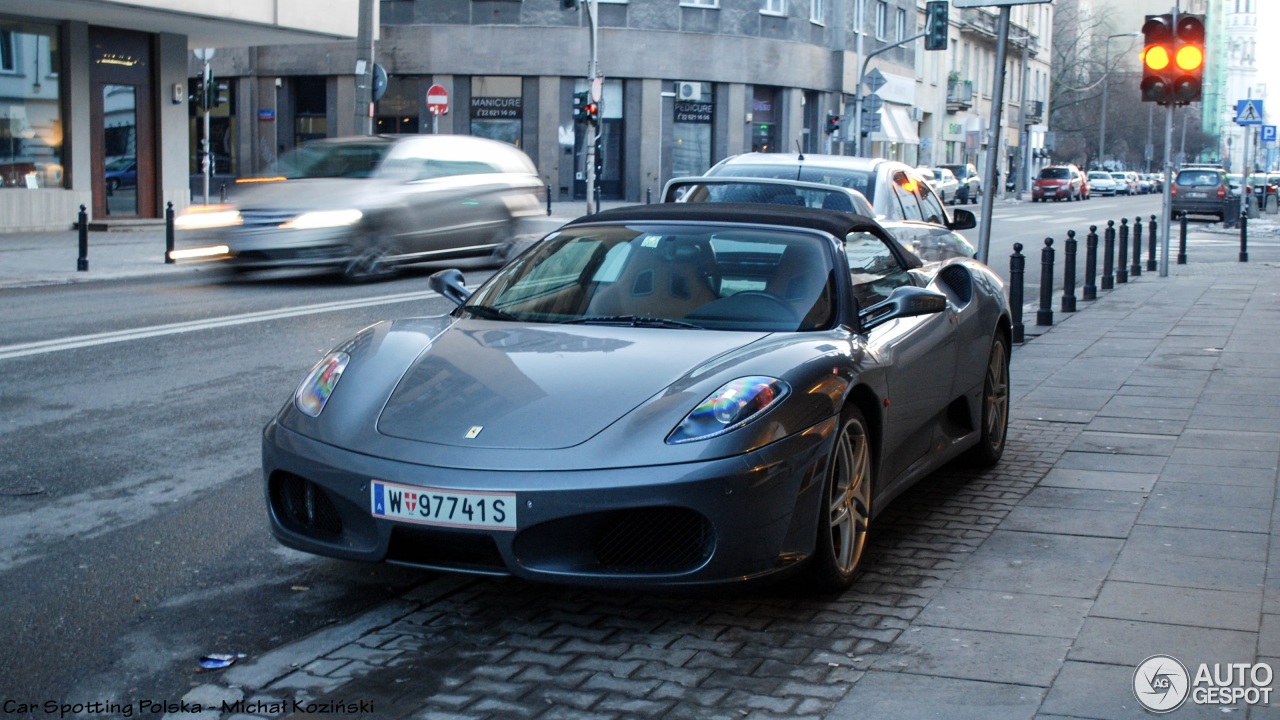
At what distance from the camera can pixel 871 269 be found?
19.7ft

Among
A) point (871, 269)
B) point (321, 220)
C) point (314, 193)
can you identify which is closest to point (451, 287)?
point (871, 269)

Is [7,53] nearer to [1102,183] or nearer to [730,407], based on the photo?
[730,407]

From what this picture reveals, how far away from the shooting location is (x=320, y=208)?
16344 millimetres

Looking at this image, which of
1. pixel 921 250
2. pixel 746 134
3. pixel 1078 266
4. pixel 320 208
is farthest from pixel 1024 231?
pixel 921 250

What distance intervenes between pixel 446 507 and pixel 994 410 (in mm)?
3668

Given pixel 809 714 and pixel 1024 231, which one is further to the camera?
pixel 1024 231

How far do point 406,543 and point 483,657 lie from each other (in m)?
0.43

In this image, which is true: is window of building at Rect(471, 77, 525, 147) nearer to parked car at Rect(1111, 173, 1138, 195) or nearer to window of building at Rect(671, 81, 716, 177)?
window of building at Rect(671, 81, 716, 177)

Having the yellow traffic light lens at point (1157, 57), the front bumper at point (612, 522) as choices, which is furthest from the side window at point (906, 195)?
the front bumper at point (612, 522)

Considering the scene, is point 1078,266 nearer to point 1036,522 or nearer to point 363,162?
point 363,162

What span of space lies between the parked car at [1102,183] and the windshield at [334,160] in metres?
67.4

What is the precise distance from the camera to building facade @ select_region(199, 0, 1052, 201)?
45688 mm

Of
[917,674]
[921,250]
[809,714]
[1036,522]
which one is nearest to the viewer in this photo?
[809,714]

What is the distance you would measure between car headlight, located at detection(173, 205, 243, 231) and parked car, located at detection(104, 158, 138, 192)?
1110 centimetres
